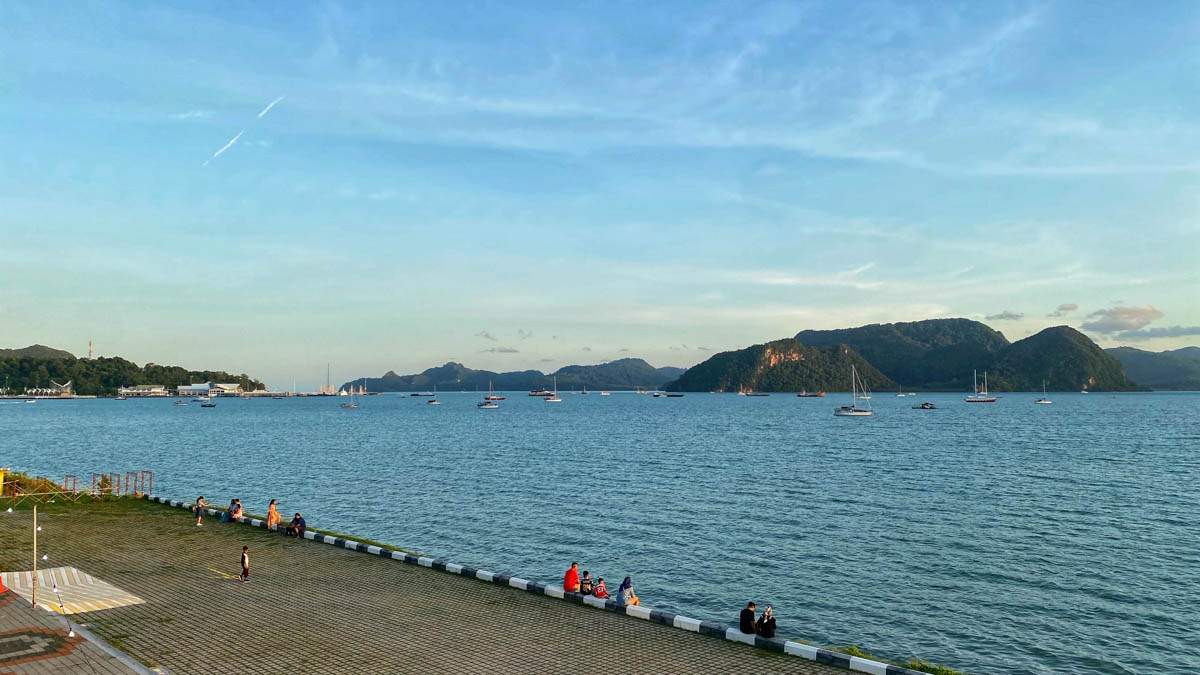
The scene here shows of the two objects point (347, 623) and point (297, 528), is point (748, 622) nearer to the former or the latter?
point (347, 623)

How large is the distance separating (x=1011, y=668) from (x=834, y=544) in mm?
17526

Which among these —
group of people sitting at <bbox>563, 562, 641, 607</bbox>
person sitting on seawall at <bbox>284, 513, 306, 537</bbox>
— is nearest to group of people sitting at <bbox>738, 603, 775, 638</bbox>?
group of people sitting at <bbox>563, 562, 641, 607</bbox>

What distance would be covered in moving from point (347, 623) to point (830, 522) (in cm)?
3552

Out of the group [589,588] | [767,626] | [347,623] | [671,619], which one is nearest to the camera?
[767,626]

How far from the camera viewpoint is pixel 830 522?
47.8 meters

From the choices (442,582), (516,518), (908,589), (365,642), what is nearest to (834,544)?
(908,589)

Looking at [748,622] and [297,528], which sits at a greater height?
[748,622]

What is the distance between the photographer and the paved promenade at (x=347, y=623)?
58.3 ft

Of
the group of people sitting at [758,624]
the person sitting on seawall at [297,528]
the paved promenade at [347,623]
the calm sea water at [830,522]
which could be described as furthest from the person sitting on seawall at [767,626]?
the person sitting on seawall at [297,528]

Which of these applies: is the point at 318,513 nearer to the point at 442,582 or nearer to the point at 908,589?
the point at 442,582

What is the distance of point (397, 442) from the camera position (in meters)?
121

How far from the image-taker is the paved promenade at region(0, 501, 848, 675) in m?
17.8

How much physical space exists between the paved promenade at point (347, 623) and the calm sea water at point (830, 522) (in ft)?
26.2

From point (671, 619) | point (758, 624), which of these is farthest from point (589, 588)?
point (758, 624)
